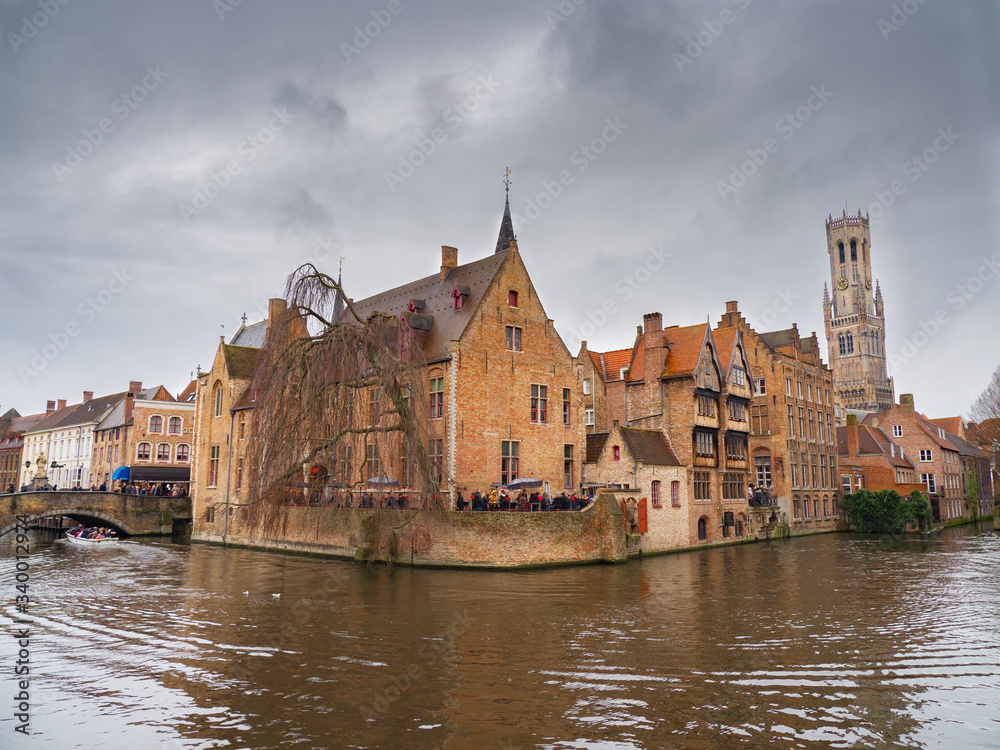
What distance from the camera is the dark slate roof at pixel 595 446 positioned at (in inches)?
1288

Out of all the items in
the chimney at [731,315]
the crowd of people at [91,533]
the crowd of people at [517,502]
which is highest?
the chimney at [731,315]

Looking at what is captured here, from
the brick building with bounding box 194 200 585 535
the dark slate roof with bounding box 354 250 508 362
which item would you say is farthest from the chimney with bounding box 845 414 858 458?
the dark slate roof with bounding box 354 250 508 362

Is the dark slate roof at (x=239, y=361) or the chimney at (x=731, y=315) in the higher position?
the chimney at (x=731, y=315)

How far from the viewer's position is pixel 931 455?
53438mm

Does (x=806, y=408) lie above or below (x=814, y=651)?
above

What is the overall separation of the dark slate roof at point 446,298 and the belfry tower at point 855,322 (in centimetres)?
9521

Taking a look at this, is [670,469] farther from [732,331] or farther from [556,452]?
[732,331]

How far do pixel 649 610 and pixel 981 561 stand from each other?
17.6 meters

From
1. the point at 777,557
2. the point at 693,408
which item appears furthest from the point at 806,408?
the point at 777,557

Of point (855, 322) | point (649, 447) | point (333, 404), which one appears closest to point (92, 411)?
point (333, 404)

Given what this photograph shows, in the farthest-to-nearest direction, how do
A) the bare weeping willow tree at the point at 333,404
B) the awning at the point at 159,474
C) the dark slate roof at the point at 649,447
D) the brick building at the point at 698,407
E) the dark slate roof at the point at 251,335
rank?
1. the awning at the point at 159,474
2. the dark slate roof at the point at 251,335
3. the brick building at the point at 698,407
4. the dark slate roof at the point at 649,447
5. the bare weeping willow tree at the point at 333,404

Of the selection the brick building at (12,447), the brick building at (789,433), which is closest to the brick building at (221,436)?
the brick building at (789,433)

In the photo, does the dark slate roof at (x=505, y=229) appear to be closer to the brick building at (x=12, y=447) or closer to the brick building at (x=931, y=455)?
the brick building at (x=931, y=455)

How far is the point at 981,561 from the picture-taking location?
1044 inches
